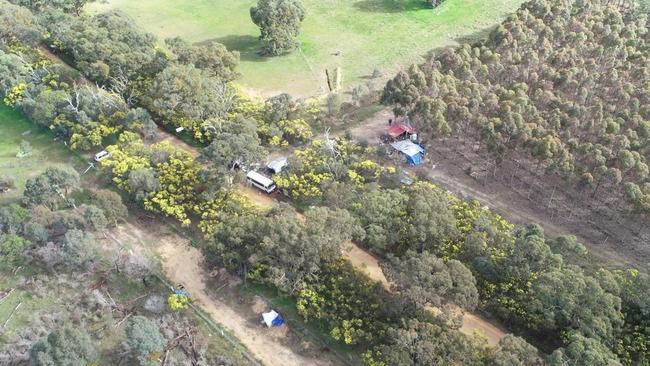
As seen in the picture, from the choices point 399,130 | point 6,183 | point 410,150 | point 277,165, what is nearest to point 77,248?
point 6,183

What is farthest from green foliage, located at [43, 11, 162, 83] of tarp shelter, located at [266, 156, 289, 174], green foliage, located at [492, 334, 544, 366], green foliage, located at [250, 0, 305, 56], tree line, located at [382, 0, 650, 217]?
green foliage, located at [492, 334, 544, 366]

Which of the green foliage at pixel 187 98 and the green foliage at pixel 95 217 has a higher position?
the green foliage at pixel 187 98

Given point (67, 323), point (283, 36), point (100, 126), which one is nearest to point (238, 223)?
point (67, 323)

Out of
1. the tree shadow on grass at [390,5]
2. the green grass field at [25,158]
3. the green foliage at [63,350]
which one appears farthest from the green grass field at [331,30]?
the green foliage at [63,350]

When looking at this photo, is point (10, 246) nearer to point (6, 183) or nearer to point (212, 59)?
point (6, 183)

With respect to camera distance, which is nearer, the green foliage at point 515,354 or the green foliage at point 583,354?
the green foliage at point 583,354

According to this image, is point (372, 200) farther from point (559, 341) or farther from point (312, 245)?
point (559, 341)

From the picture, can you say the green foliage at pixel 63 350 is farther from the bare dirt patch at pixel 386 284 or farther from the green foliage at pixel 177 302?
the bare dirt patch at pixel 386 284

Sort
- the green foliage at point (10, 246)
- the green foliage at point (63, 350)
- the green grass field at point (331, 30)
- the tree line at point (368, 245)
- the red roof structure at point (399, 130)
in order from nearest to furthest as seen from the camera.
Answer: the green foliage at point (63, 350), the tree line at point (368, 245), the green foliage at point (10, 246), the red roof structure at point (399, 130), the green grass field at point (331, 30)
